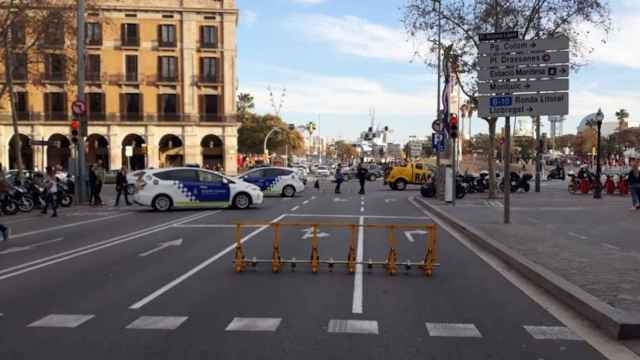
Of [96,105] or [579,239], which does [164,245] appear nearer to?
[579,239]

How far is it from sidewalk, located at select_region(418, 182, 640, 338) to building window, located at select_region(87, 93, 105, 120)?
4769 centimetres

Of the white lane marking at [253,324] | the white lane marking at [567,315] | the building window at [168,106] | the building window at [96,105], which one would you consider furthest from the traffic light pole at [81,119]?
the building window at [96,105]

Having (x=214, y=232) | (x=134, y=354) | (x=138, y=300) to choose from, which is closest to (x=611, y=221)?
(x=214, y=232)

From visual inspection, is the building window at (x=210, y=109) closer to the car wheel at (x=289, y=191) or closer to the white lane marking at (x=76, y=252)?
the car wheel at (x=289, y=191)

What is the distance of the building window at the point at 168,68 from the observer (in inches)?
2598

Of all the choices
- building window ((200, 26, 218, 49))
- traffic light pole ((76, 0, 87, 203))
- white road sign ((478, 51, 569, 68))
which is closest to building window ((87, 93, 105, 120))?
building window ((200, 26, 218, 49))

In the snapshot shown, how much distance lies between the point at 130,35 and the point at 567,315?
62893mm

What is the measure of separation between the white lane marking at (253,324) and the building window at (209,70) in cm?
6061

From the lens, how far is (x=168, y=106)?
2625 inches

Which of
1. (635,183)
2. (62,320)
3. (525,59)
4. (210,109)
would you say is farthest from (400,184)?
(62,320)

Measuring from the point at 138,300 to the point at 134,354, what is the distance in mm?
2577

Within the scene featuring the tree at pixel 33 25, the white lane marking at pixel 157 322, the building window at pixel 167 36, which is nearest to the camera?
the white lane marking at pixel 157 322

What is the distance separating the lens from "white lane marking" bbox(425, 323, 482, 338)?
7.32 m

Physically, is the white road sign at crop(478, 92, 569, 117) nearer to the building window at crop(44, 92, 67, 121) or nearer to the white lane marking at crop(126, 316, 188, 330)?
the white lane marking at crop(126, 316, 188, 330)
